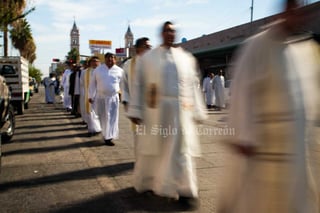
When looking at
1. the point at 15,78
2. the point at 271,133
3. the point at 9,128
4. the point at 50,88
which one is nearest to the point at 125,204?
the point at 271,133

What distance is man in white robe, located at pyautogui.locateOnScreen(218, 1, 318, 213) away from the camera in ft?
8.80

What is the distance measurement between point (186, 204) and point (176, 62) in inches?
62.1

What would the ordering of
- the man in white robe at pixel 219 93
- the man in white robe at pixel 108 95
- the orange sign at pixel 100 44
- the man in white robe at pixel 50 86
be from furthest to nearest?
1. the orange sign at pixel 100 44
2. the man in white robe at pixel 50 86
3. the man in white robe at pixel 219 93
4. the man in white robe at pixel 108 95

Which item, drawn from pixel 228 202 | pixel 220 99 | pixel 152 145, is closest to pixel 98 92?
pixel 152 145

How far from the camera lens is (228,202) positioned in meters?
2.92

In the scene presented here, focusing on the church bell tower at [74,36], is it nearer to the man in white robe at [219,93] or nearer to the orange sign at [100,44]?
the orange sign at [100,44]

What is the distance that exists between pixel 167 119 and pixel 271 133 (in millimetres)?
1962

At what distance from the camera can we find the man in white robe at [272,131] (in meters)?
2.68

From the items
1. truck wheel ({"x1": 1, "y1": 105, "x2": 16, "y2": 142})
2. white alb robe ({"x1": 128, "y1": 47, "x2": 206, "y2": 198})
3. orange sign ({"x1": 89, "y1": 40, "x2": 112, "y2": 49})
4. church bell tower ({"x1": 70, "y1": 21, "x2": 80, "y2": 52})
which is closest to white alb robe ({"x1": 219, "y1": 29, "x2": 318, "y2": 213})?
white alb robe ({"x1": 128, "y1": 47, "x2": 206, "y2": 198})

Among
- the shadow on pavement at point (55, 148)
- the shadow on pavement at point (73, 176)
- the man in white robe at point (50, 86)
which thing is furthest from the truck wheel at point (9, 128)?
the man in white robe at point (50, 86)

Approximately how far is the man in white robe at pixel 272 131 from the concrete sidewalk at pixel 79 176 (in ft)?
1.79

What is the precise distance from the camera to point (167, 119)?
14.9ft

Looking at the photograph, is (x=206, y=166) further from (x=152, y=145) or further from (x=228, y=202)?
(x=228, y=202)

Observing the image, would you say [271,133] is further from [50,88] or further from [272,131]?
[50,88]
